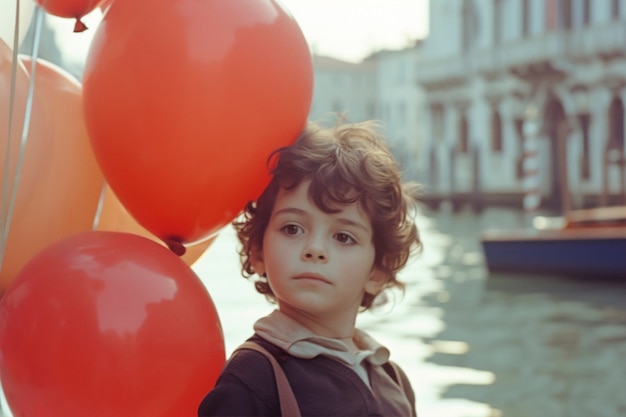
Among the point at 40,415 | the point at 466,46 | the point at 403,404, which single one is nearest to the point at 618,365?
the point at 403,404

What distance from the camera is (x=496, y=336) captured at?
6.16m

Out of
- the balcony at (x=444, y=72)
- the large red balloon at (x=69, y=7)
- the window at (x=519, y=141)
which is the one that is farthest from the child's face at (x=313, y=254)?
the balcony at (x=444, y=72)

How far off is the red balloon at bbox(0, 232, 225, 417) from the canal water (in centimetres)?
103

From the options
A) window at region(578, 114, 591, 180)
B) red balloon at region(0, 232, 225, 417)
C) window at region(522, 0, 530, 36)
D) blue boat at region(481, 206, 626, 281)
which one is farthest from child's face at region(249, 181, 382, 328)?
window at region(522, 0, 530, 36)

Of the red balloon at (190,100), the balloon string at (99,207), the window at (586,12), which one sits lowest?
the balloon string at (99,207)

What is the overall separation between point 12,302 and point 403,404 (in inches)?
22.7

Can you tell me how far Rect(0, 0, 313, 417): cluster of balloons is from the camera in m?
1.41

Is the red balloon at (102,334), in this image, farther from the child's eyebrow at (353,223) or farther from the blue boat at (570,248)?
the blue boat at (570,248)

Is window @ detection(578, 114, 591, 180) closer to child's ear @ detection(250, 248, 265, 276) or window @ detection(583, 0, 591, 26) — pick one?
window @ detection(583, 0, 591, 26)

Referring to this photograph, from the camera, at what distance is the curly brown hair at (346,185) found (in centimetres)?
150

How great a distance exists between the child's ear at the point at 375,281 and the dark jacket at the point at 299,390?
0.14 metres

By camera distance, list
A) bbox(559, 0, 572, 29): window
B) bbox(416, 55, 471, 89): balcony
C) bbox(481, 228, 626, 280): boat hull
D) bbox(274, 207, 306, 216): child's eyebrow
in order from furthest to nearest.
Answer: bbox(416, 55, 471, 89): balcony
bbox(559, 0, 572, 29): window
bbox(481, 228, 626, 280): boat hull
bbox(274, 207, 306, 216): child's eyebrow

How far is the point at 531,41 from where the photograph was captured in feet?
79.7

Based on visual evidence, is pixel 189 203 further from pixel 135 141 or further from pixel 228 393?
pixel 228 393
